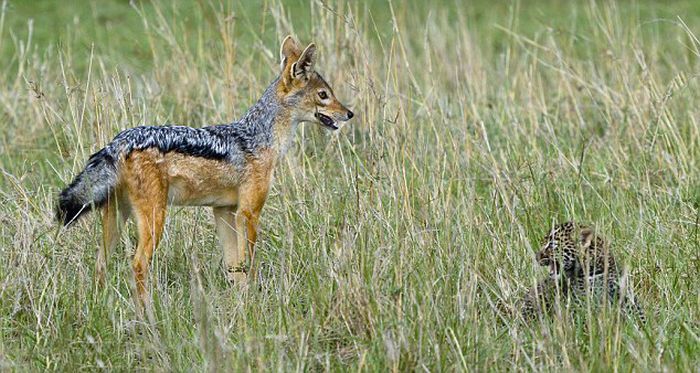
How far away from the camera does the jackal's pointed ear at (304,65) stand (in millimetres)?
7564

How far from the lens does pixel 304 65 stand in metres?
7.62

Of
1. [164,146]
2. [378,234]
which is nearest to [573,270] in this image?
[378,234]

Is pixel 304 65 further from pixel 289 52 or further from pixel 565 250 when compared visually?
pixel 565 250

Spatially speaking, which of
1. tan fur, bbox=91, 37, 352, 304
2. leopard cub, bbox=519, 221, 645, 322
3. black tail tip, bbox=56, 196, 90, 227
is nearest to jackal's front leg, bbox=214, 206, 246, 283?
tan fur, bbox=91, 37, 352, 304

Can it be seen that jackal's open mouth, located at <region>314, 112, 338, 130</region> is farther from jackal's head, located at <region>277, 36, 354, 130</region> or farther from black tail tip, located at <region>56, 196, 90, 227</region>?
black tail tip, located at <region>56, 196, 90, 227</region>

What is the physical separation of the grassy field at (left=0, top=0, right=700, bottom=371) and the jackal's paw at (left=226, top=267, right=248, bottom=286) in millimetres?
107

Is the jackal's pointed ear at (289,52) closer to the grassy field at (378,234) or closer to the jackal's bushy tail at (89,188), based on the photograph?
the grassy field at (378,234)

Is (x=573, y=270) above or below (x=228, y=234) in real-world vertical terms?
below

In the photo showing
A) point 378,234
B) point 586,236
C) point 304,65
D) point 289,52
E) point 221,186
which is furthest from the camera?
point 289,52

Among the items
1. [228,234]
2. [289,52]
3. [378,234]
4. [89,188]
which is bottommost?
[378,234]

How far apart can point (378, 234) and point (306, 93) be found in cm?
125

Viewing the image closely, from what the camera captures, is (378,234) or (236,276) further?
(236,276)

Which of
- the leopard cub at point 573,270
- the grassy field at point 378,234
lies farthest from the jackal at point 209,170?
the leopard cub at point 573,270

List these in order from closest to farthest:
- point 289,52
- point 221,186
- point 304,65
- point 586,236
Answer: point 586,236 → point 221,186 → point 304,65 → point 289,52
